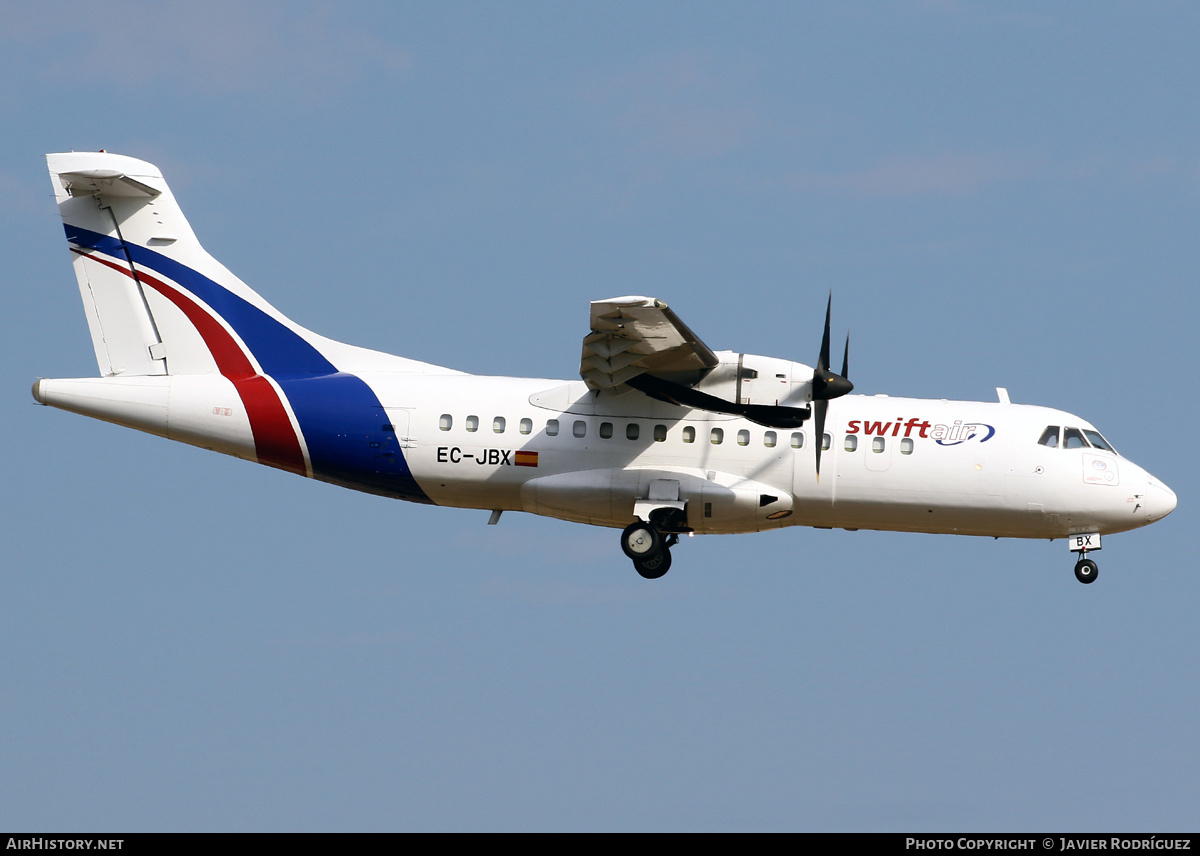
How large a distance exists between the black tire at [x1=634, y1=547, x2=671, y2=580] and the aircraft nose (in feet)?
29.6

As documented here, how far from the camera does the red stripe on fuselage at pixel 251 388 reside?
25609 millimetres

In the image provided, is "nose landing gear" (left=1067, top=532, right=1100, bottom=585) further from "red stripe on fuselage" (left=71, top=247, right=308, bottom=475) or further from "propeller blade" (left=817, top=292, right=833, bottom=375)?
Result: "red stripe on fuselage" (left=71, top=247, right=308, bottom=475)

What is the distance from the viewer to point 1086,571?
2619 cm

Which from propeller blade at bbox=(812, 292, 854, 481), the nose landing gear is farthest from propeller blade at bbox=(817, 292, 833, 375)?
the nose landing gear

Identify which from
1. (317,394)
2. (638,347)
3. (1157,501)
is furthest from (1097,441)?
(317,394)

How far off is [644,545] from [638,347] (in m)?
3.77

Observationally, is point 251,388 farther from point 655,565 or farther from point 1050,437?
point 1050,437

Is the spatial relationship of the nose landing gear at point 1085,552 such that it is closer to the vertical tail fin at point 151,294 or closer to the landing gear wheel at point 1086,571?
the landing gear wheel at point 1086,571

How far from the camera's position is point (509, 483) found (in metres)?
25.7

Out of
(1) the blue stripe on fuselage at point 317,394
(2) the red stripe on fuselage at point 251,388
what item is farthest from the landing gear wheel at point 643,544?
(2) the red stripe on fuselage at point 251,388

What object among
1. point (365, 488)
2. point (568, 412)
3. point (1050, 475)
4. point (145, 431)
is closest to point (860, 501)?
point (1050, 475)

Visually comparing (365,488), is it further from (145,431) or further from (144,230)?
(144,230)

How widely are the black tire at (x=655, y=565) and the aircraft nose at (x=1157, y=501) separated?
9.03m

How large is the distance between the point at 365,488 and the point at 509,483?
2.79 metres
